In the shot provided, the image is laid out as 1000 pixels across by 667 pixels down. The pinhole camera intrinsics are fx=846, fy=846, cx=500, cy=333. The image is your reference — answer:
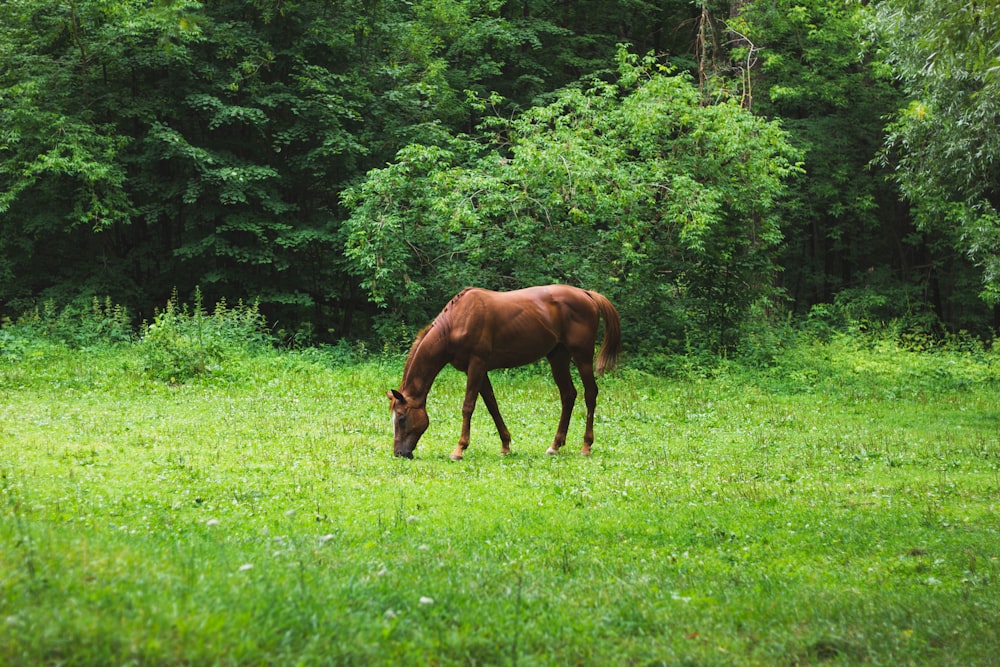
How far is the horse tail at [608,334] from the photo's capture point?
13.0 metres

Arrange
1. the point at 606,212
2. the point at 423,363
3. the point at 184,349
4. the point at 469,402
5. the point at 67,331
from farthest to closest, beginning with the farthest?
the point at 67,331 → the point at 606,212 → the point at 184,349 → the point at 469,402 → the point at 423,363

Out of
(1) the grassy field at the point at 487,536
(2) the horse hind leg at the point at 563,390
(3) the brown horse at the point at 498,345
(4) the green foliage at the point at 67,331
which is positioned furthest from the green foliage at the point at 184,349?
(2) the horse hind leg at the point at 563,390

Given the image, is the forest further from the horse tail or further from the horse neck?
the horse neck

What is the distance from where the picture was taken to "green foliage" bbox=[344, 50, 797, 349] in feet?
67.9

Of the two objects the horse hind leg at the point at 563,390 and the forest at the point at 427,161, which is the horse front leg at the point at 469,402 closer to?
the horse hind leg at the point at 563,390

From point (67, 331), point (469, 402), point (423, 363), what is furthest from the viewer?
point (67, 331)

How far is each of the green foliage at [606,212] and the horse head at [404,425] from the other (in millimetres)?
9142

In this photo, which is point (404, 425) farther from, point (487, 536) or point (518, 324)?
point (487, 536)

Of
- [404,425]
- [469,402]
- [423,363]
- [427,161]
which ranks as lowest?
[404,425]

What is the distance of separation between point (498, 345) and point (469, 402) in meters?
0.94

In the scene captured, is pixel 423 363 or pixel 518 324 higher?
pixel 518 324

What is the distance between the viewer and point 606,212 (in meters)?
20.9

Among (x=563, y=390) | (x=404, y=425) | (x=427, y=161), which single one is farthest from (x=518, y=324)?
(x=427, y=161)

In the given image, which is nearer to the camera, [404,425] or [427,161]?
[404,425]
